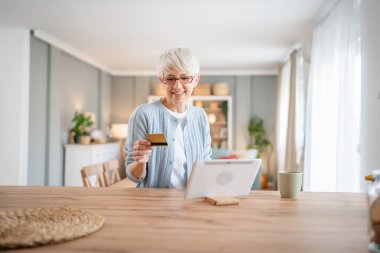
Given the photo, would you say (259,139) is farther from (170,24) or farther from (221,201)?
(221,201)

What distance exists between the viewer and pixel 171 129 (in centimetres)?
195

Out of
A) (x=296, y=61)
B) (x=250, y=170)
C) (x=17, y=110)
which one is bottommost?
(x=250, y=170)

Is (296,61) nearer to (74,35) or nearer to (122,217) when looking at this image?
(74,35)

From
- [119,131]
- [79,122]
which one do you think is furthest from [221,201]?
[119,131]

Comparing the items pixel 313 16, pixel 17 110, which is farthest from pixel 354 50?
pixel 17 110

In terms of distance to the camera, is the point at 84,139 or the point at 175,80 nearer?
the point at 175,80

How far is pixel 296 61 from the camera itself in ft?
19.0

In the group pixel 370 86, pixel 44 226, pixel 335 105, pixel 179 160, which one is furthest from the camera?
pixel 335 105

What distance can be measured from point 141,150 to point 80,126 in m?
4.89

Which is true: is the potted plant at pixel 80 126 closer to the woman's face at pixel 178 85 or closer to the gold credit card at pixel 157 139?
the woman's face at pixel 178 85

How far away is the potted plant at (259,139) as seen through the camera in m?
8.06

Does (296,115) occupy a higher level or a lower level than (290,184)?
higher

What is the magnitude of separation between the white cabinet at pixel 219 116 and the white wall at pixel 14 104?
3.59 m

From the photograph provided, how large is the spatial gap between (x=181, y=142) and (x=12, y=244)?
46.8 inches
